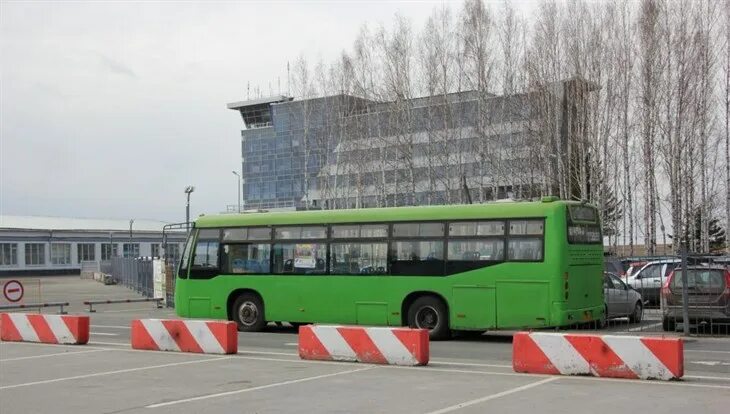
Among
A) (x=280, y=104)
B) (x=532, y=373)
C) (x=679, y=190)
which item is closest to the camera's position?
(x=532, y=373)

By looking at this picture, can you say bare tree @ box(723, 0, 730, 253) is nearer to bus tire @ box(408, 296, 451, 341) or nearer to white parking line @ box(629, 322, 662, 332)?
white parking line @ box(629, 322, 662, 332)

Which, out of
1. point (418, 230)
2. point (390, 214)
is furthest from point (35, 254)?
point (418, 230)

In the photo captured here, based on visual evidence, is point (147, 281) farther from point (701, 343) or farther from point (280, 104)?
point (280, 104)

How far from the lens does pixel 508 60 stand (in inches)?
Result: 1790

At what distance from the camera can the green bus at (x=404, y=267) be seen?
17047mm

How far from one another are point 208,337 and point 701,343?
981 cm

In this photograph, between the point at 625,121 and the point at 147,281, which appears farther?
the point at 625,121

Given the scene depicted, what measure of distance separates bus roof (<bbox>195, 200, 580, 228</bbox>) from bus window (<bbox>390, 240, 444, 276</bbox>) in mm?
574

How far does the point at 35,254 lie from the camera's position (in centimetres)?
8025

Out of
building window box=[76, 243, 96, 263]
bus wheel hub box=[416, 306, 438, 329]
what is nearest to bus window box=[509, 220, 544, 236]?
bus wheel hub box=[416, 306, 438, 329]

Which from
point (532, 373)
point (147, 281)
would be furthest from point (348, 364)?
point (147, 281)

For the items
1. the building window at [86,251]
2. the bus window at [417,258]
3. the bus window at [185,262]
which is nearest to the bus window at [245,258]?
the bus window at [185,262]

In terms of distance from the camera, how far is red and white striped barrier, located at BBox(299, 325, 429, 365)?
514 inches

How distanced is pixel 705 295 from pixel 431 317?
6.06 meters
